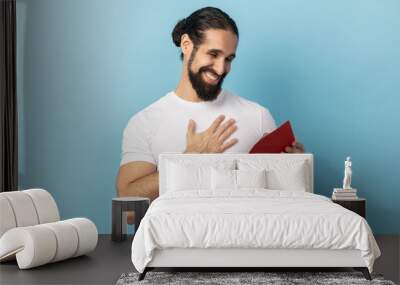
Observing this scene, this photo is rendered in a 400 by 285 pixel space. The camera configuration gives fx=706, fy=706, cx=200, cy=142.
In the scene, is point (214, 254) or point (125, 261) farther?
point (125, 261)

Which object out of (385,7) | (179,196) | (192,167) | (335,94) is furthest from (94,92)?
(385,7)

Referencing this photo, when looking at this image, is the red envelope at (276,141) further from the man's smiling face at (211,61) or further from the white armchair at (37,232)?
the white armchair at (37,232)

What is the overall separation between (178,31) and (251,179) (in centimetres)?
186

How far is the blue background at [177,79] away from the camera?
7297 millimetres

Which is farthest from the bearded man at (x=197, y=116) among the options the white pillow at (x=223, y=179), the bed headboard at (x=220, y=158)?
the white pillow at (x=223, y=179)

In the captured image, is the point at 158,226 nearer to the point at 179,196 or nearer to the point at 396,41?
the point at 179,196

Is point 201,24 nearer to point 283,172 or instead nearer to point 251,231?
point 283,172

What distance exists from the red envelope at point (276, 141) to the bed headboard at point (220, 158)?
0.21m

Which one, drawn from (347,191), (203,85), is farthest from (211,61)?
(347,191)

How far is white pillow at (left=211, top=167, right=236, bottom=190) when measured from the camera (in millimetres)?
6469

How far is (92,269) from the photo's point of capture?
18.2 ft

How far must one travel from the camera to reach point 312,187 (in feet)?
23.0

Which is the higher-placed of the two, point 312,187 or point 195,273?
Result: point 312,187

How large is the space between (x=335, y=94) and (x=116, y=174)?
2.43 meters
